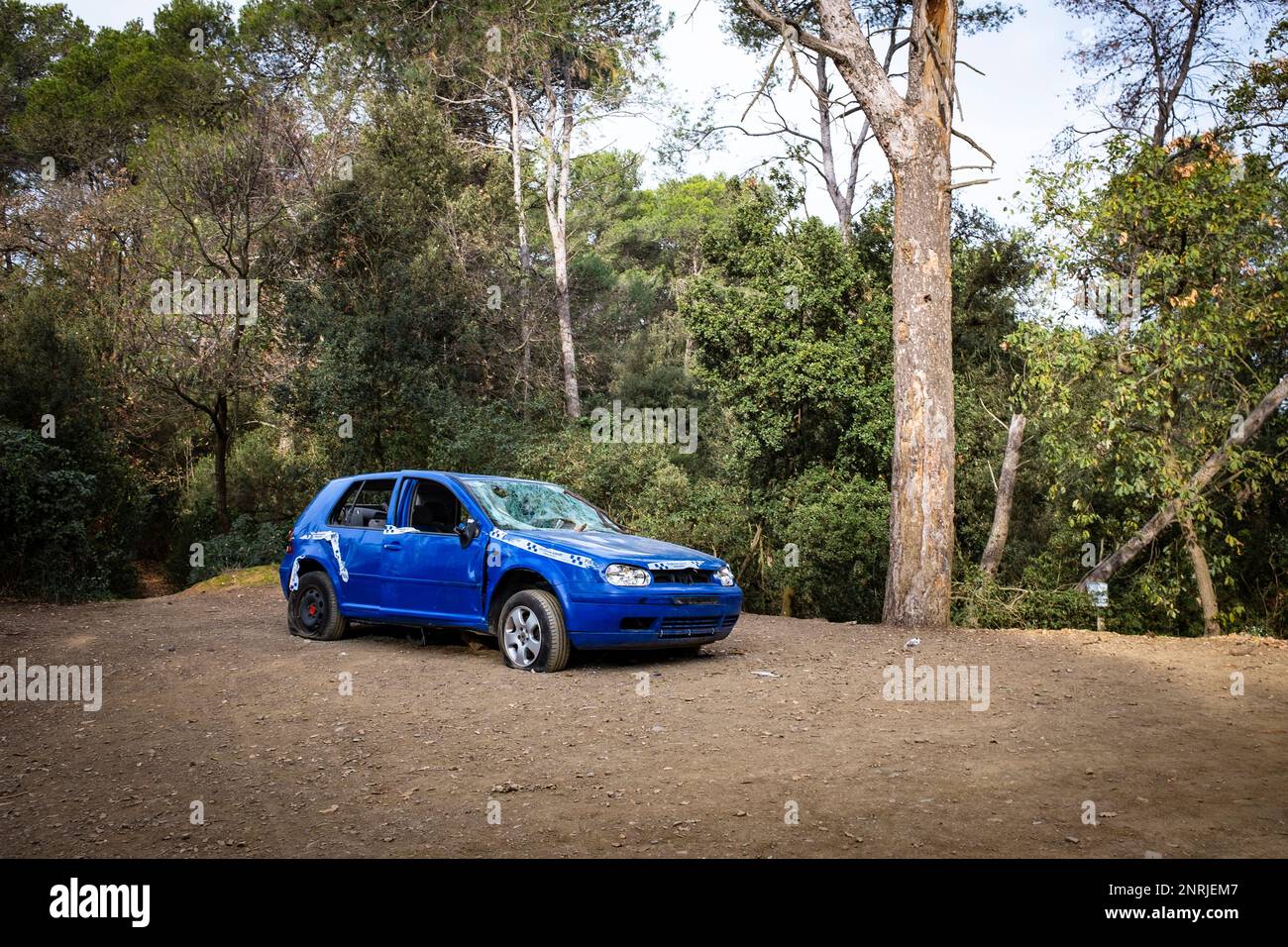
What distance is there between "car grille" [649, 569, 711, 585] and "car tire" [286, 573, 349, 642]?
3758 millimetres

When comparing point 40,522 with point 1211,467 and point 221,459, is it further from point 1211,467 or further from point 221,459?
point 1211,467

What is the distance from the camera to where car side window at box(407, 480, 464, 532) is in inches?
403

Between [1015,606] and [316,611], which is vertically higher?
[316,611]

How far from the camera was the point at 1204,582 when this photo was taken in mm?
15859

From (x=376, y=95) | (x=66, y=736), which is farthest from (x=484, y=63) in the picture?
(x=66, y=736)

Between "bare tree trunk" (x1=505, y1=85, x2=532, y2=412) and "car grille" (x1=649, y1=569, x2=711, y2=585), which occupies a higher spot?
"bare tree trunk" (x1=505, y1=85, x2=532, y2=412)

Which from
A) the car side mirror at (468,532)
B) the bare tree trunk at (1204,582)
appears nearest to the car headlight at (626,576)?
the car side mirror at (468,532)

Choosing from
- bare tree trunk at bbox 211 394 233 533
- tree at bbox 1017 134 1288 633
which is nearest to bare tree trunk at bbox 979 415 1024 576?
tree at bbox 1017 134 1288 633

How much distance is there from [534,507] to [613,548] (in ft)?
4.55

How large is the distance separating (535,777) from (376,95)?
92.3 feet

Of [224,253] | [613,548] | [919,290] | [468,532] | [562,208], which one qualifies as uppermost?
[562,208]

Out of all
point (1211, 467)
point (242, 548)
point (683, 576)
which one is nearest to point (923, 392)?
point (683, 576)

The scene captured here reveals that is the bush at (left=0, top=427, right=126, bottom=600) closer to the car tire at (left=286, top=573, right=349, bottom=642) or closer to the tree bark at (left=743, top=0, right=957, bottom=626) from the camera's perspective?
the car tire at (left=286, top=573, right=349, bottom=642)

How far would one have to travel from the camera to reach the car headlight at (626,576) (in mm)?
8945
